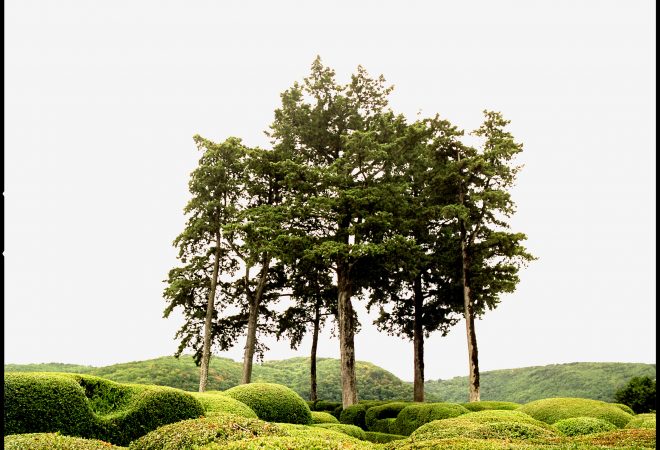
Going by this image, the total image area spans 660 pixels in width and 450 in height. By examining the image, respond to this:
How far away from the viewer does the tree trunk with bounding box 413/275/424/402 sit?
26047 millimetres

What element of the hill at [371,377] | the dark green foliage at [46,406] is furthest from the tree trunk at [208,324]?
the dark green foliage at [46,406]

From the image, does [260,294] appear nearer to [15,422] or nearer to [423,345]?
[423,345]

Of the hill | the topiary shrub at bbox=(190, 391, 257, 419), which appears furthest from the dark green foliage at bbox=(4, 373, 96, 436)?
the hill

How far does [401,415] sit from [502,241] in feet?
35.0

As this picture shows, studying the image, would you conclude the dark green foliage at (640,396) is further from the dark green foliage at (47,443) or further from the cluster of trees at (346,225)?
the dark green foliage at (47,443)

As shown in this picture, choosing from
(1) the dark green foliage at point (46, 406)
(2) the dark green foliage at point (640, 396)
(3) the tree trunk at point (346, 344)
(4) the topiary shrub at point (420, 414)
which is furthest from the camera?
(2) the dark green foliage at point (640, 396)

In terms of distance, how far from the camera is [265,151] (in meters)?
25.9

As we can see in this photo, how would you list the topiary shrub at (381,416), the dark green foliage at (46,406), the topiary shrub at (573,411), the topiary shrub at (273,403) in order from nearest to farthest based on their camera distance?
the dark green foliage at (46,406) < the topiary shrub at (273,403) < the topiary shrub at (573,411) < the topiary shrub at (381,416)

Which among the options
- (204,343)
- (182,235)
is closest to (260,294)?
(204,343)

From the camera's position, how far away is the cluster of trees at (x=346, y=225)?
912 inches

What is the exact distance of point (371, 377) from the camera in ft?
144

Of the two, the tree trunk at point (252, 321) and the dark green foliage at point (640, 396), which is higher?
the tree trunk at point (252, 321)

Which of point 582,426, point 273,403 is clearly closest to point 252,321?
point 273,403

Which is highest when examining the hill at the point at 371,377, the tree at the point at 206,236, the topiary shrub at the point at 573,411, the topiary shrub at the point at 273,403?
the tree at the point at 206,236
